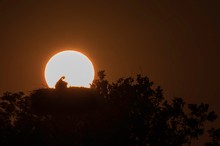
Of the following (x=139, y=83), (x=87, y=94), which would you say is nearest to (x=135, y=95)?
(x=139, y=83)

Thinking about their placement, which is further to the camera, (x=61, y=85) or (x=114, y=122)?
(x=114, y=122)

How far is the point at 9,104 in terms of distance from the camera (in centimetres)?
4303

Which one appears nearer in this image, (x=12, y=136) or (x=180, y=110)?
(x=12, y=136)

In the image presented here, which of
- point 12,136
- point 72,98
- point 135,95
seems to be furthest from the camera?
point 135,95

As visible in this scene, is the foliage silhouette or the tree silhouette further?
the foliage silhouette

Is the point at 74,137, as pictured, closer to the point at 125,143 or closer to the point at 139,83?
the point at 125,143

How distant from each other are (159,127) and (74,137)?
7.07 metres

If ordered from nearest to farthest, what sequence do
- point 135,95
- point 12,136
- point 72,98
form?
point 72,98 < point 12,136 < point 135,95

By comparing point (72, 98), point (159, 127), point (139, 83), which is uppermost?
point (139, 83)

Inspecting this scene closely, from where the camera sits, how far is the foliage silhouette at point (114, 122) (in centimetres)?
3838

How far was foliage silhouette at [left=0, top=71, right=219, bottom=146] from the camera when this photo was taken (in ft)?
126

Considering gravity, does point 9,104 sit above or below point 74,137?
above

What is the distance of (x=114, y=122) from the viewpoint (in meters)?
39.8

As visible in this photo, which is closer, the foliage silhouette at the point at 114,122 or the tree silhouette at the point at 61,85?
the tree silhouette at the point at 61,85
